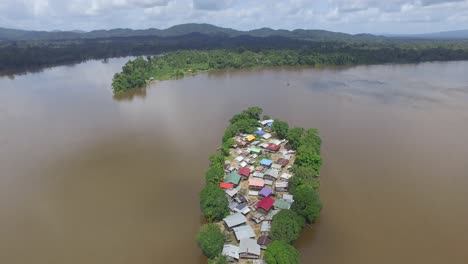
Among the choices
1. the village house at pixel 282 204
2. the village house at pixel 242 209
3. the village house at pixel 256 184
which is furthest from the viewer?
the village house at pixel 256 184

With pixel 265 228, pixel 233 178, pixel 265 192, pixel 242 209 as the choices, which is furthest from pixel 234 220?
pixel 233 178

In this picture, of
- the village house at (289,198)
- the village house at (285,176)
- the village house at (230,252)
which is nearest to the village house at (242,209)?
the village house at (289,198)

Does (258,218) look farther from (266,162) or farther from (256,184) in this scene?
(266,162)

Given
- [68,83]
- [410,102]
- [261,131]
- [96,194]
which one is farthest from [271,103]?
[68,83]

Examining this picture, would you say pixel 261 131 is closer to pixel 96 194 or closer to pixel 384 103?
pixel 96 194

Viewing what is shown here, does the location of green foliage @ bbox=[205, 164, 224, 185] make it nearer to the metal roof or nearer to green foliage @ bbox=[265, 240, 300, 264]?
the metal roof

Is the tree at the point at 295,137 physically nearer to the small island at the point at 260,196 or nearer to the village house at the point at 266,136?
the small island at the point at 260,196
